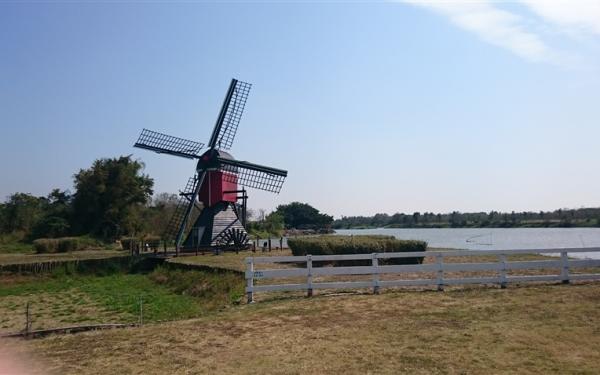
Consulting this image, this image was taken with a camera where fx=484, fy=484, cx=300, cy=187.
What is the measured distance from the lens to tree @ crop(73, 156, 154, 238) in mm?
46250

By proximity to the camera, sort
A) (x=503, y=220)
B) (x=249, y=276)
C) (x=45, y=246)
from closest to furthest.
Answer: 1. (x=249, y=276)
2. (x=45, y=246)
3. (x=503, y=220)

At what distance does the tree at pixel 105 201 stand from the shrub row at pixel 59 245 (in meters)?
6.38

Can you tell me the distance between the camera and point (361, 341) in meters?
7.61

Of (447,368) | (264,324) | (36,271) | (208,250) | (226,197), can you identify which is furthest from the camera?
(226,197)

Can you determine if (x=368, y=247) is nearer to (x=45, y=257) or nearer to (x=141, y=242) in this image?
(x=45, y=257)

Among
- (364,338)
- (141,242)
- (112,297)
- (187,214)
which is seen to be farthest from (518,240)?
(364,338)

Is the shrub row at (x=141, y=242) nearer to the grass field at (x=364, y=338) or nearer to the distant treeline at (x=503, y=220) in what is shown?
the grass field at (x=364, y=338)

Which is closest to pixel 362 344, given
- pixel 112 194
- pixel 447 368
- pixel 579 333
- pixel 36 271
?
pixel 447 368

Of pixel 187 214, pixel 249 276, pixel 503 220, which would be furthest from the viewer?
pixel 503 220

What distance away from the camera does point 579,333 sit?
25.1ft

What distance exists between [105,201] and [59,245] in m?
11.1

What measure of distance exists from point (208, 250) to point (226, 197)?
4.02 metres

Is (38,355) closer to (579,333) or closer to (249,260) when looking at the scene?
(249,260)

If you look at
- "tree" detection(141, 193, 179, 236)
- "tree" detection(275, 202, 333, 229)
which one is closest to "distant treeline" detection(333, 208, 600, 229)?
"tree" detection(275, 202, 333, 229)
